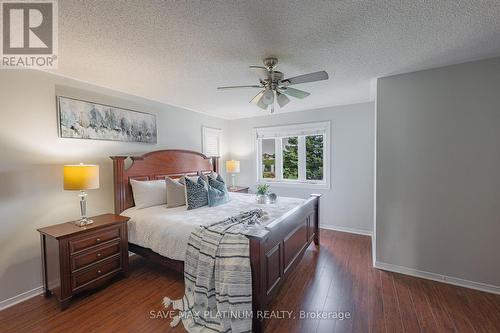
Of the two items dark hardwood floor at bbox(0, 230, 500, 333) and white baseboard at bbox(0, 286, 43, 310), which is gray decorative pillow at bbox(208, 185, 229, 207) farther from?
white baseboard at bbox(0, 286, 43, 310)

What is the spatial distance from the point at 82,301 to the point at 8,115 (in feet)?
6.65

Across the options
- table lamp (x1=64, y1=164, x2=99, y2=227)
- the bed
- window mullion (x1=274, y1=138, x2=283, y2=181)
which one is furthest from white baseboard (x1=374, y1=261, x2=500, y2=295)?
table lamp (x1=64, y1=164, x2=99, y2=227)

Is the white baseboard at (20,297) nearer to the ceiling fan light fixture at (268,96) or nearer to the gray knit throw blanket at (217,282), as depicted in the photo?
the gray knit throw blanket at (217,282)

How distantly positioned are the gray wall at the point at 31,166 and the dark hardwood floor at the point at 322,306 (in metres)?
0.45

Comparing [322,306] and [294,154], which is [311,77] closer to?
[322,306]

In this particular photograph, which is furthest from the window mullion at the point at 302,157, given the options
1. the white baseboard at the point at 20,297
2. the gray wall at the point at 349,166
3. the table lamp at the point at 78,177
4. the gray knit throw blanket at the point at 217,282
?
the white baseboard at the point at 20,297

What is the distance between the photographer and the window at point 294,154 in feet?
14.8

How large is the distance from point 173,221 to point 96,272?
3.11ft

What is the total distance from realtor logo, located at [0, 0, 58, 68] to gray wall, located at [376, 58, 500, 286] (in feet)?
11.0

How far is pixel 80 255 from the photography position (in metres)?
2.25

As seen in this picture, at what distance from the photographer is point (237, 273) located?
1856 millimetres

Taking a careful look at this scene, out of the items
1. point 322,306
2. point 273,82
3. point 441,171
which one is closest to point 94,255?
point 322,306

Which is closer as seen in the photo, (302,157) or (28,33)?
(28,33)

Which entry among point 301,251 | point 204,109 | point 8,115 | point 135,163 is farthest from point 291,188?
point 8,115
